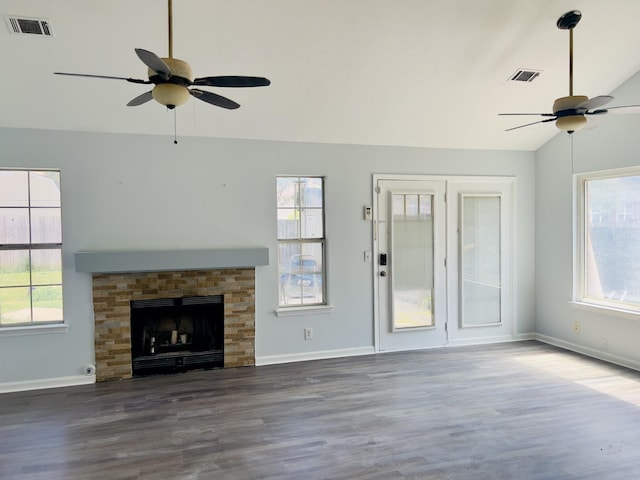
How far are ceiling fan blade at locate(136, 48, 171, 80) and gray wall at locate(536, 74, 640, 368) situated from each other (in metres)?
4.50

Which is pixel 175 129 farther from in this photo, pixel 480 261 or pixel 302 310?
pixel 480 261

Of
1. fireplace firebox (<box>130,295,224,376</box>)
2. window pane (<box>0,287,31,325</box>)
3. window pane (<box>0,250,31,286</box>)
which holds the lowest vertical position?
fireplace firebox (<box>130,295,224,376</box>)

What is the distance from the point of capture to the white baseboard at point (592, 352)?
14.9ft

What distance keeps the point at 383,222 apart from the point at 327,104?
1.54 meters

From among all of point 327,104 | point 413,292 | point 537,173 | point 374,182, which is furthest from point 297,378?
point 537,173

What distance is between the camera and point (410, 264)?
5258 mm

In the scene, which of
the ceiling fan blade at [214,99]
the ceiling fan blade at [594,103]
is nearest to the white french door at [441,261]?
the ceiling fan blade at [594,103]

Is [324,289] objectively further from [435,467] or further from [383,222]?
[435,467]

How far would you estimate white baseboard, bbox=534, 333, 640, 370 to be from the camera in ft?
14.9

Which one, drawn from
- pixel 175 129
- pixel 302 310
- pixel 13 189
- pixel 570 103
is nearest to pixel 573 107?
pixel 570 103

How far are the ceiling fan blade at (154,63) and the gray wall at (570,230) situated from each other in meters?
4.50

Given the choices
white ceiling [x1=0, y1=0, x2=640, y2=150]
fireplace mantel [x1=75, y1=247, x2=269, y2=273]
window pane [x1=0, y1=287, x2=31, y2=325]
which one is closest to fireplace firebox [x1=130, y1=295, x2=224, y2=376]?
fireplace mantel [x1=75, y1=247, x2=269, y2=273]

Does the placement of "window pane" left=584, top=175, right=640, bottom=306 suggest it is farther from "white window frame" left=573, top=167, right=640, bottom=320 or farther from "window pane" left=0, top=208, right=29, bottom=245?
"window pane" left=0, top=208, right=29, bottom=245

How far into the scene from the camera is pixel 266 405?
12.1ft
